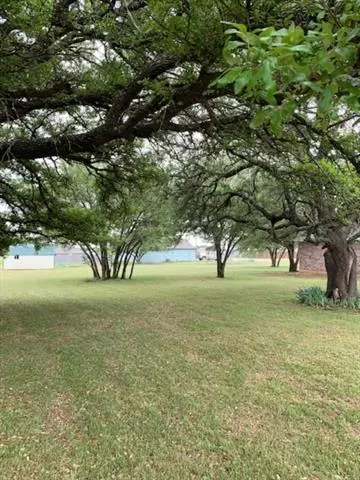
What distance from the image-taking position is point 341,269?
1043 cm

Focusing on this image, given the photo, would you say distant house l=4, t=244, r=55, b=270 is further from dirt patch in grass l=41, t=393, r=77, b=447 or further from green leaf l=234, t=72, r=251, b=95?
green leaf l=234, t=72, r=251, b=95

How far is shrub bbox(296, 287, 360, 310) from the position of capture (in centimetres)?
987

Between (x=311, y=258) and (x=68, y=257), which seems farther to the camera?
(x=68, y=257)

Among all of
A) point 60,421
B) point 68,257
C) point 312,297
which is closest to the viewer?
point 60,421

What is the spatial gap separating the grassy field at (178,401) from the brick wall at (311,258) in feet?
59.9

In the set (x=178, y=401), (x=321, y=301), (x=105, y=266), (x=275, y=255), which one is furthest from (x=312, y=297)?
(x=275, y=255)

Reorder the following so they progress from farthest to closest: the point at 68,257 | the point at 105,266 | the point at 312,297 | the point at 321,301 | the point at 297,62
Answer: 1. the point at 68,257
2. the point at 105,266
3. the point at 312,297
4. the point at 321,301
5. the point at 297,62

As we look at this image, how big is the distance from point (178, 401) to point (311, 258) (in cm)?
2353

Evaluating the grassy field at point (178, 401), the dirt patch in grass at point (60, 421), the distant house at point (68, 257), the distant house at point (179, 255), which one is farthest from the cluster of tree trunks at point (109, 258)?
the distant house at point (179, 255)

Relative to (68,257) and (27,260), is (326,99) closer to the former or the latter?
(27,260)

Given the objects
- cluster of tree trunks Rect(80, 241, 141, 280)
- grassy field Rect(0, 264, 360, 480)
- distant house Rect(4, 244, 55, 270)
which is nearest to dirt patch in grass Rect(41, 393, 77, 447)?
grassy field Rect(0, 264, 360, 480)

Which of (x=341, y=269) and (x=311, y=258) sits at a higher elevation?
(x=311, y=258)

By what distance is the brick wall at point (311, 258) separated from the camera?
24.5 m

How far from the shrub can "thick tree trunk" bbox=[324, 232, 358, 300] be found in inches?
10.9
